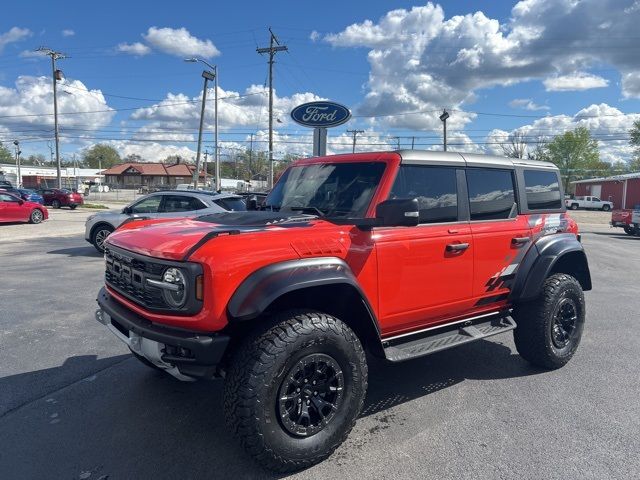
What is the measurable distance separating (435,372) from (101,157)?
493 ft

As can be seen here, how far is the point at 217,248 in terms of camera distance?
106 inches

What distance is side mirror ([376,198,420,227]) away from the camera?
9.84 ft

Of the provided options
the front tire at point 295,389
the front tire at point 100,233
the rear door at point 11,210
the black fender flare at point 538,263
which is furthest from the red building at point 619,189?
the front tire at point 295,389

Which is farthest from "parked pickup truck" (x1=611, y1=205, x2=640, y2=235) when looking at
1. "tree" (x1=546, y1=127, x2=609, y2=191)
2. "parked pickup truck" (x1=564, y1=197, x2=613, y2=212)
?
"tree" (x1=546, y1=127, x2=609, y2=191)

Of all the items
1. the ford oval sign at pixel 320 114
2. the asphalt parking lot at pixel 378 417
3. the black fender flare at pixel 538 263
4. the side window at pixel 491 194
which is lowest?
the asphalt parking lot at pixel 378 417

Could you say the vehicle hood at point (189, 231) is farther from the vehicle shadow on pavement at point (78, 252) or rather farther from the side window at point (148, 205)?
the vehicle shadow on pavement at point (78, 252)

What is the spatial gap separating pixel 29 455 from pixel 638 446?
13.1 feet

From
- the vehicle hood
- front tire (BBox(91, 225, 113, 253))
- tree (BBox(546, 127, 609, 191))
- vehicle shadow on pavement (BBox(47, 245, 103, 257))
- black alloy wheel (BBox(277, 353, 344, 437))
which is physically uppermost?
tree (BBox(546, 127, 609, 191))

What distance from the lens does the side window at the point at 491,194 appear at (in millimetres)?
4012

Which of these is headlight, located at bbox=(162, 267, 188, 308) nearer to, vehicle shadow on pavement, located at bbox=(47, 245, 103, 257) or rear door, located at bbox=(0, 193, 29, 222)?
vehicle shadow on pavement, located at bbox=(47, 245, 103, 257)

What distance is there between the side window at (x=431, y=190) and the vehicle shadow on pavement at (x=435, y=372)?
1.49m

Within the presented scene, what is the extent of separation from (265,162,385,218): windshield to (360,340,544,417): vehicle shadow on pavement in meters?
1.58

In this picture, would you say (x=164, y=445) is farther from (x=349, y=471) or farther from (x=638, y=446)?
(x=638, y=446)

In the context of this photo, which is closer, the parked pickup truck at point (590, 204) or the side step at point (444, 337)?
the side step at point (444, 337)
